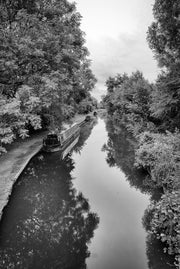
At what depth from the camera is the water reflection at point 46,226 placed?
20.3 ft

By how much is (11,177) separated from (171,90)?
10996mm

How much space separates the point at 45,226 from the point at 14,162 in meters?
6.57

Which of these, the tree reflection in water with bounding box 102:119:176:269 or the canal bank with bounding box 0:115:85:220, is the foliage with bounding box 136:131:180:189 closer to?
the tree reflection in water with bounding box 102:119:176:269

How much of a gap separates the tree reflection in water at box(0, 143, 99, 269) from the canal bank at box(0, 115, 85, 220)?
49 centimetres

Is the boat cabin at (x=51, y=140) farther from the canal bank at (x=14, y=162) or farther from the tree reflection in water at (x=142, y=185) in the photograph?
the tree reflection in water at (x=142, y=185)

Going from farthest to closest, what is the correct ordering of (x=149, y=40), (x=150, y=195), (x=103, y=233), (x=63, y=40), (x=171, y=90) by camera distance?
(x=149, y=40) < (x=63, y=40) < (x=171, y=90) < (x=150, y=195) < (x=103, y=233)

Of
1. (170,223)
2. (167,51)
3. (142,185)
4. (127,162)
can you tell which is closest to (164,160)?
(142,185)

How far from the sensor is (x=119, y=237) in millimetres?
7168

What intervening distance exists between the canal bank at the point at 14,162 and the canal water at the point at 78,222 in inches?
19.5

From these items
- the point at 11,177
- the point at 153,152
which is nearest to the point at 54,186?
the point at 11,177

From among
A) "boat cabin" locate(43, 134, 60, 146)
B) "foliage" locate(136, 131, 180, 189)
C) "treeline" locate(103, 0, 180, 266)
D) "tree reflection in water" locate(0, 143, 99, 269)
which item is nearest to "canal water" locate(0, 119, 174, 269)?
"tree reflection in water" locate(0, 143, 99, 269)

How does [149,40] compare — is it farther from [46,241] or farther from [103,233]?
[46,241]

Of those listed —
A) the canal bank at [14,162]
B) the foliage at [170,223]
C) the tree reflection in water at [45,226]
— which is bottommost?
the foliage at [170,223]

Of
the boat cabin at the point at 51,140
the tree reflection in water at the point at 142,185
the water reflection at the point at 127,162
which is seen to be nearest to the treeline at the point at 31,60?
the boat cabin at the point at 51,140
